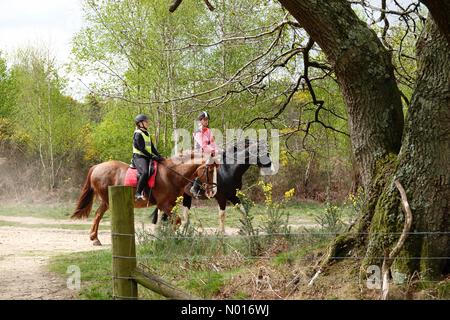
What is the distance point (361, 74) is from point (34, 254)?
7323mm

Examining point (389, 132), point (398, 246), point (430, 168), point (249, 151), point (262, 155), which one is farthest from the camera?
point (262, 155)

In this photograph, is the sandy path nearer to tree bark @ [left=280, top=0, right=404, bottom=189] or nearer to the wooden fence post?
the wooden fence post

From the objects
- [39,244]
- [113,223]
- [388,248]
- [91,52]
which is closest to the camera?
[113,223]

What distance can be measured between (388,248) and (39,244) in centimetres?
838

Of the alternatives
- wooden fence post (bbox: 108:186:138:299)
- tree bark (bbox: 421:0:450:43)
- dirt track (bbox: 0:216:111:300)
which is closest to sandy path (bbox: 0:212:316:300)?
dirt track (bbox: 0:216:111:300)

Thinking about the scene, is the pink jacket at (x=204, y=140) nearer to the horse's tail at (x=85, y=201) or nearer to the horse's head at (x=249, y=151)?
the horse's head at (x=249, y=151)

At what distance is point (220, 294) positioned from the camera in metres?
6.24

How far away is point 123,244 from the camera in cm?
497

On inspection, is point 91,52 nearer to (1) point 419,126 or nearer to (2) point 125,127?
(2) point 125,127

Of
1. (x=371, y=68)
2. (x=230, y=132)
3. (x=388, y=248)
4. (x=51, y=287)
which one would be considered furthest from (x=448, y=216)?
(x=230, y=132)

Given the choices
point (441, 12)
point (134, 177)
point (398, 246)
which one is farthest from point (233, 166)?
point (441, 12)

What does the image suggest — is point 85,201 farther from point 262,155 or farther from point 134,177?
point 262,155

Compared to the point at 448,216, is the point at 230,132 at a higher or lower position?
higher

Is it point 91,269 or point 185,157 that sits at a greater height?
point 185,157
